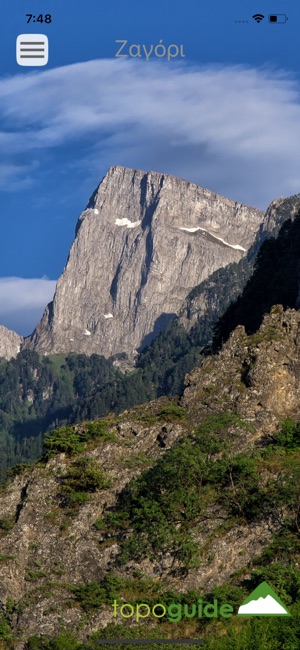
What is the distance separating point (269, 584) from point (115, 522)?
1320cm

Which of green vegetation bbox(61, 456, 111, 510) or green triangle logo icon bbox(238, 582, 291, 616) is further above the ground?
green vegetation bbox(61, 456, 111, 510)

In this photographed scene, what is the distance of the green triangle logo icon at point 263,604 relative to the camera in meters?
69.6

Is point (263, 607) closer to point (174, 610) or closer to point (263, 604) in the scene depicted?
point (263, 604)

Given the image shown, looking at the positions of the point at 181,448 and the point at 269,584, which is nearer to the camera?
the point at 269,584

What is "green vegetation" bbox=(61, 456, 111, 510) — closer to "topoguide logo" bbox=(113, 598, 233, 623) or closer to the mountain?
the mountain

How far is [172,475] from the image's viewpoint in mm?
83188

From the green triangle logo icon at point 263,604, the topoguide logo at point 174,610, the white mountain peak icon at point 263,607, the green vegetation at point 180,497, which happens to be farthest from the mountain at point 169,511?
the white mountain peak icon at point 263,607

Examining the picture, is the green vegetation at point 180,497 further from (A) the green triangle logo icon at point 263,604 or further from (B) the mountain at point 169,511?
(A) the green triangle logo icon at point 263,604

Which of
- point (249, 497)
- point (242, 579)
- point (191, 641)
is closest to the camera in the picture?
point (191, 641)

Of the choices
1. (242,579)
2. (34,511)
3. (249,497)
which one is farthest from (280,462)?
(34,511)

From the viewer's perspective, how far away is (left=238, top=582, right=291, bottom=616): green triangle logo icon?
69562mm

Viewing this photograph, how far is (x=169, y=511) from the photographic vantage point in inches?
3221

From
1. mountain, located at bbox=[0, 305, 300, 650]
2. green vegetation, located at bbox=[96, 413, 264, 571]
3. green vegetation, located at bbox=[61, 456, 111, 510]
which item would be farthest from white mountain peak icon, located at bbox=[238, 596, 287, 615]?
green vegetation, located at bbox=[61, 456, 111, 510]

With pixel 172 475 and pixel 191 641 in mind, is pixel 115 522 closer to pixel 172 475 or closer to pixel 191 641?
pixel 172 475
